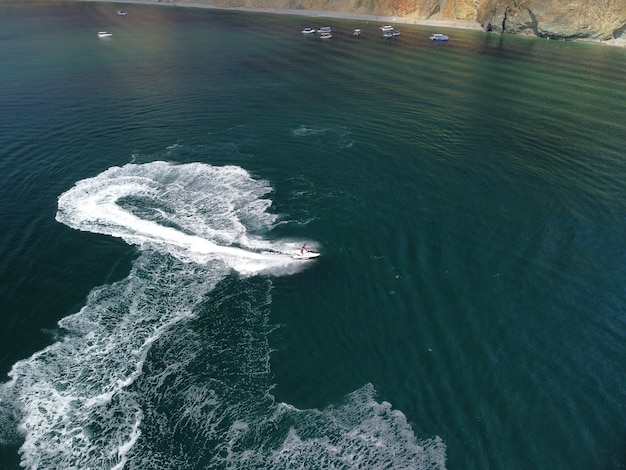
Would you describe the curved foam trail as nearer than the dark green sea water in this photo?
No

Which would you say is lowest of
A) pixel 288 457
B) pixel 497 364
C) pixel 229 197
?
pixel 288 457

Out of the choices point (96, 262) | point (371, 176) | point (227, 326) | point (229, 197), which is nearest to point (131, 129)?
point (229, 197)

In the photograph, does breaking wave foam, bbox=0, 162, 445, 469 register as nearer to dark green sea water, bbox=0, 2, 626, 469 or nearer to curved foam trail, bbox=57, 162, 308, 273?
dark green sea water, bbox=0, 2, 626, 469

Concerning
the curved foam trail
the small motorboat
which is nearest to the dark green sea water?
the curved foam trail

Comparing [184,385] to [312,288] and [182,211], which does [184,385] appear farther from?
[182,211]

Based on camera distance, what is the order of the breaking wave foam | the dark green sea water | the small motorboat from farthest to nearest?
1. the small motorboat
2. the dark green sea water
3. the breaking wave foam

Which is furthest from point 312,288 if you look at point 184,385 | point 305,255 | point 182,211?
point 182,211

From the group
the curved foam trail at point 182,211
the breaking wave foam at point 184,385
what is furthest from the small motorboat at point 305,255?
the curved foam trail at point 182,211

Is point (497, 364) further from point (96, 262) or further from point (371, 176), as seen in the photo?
point (96, 262)
